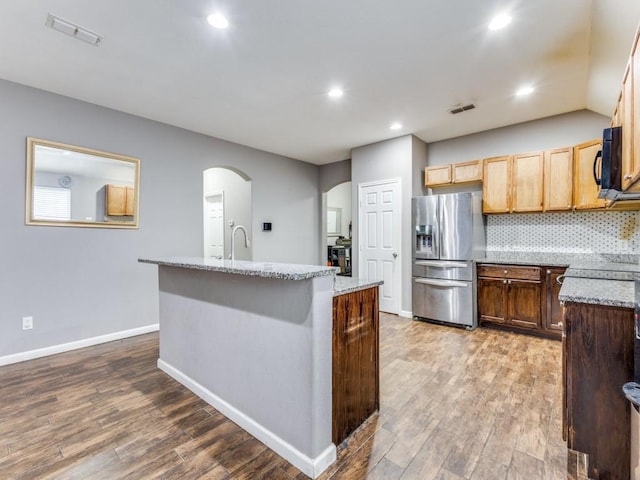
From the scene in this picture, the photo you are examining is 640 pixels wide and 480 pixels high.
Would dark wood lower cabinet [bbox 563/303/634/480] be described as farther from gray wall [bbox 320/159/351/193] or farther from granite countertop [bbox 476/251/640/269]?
gray wall [bbox 320/159/351/193]

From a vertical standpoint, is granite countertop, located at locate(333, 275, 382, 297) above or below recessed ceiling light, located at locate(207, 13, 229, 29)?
below

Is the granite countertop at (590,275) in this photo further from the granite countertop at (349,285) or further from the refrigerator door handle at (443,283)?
the granite countertop at (349,285)

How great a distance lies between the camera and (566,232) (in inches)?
152

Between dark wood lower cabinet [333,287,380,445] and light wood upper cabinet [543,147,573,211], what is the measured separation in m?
2.98

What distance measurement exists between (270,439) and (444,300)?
3047 millimetres

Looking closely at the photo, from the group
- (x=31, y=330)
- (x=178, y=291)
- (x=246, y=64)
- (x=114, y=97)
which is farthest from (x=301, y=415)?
(x=114, y=97)

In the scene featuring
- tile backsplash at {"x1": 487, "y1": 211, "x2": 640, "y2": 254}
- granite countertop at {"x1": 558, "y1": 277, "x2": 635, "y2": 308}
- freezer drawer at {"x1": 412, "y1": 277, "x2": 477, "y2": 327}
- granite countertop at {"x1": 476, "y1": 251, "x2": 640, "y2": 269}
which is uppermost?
tile backsplash at {"x1": 487, "y1": 211, "x2": 640, "y2": 254}

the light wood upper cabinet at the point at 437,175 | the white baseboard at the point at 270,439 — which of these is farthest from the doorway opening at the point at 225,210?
the white baseboard at the point at 270,439

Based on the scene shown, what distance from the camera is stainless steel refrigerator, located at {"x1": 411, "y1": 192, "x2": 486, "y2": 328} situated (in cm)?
394

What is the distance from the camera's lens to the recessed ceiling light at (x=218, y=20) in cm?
207

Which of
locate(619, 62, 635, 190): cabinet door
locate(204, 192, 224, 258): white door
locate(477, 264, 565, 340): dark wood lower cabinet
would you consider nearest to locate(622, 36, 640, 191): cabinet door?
locate(619, 62, 635, 190): cabinet door

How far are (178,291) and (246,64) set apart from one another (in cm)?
199

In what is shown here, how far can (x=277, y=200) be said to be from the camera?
5578 millimetres

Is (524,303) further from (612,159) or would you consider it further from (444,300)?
(612,159)
